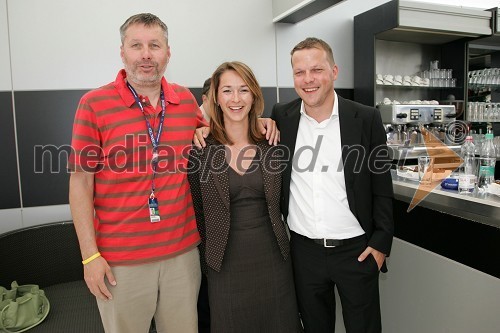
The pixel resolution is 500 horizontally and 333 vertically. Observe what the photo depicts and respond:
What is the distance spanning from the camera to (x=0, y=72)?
3365 mm

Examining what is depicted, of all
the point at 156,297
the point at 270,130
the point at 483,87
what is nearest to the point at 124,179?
the point at 156,297

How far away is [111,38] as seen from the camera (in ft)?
12.0

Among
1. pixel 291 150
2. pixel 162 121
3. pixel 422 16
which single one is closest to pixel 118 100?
pixel 162 121

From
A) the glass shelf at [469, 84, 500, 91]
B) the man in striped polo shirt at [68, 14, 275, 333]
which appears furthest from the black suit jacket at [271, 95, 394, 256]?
the glass shelf at [469, 84, 500, 91]

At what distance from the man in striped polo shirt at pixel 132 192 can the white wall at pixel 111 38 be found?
216 cm

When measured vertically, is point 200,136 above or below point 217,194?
above

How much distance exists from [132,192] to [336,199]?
2.99ft

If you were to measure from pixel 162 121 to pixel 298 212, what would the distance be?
77 cm

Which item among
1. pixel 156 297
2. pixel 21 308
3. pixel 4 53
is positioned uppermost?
pixel 4 53

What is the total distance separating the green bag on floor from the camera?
7.41 ft

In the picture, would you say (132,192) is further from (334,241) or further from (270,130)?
(334,241)

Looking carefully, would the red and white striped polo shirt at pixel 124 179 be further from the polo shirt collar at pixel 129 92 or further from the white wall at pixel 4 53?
the white wall at pixel 4 53

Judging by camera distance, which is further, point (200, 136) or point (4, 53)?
point (4, 53)

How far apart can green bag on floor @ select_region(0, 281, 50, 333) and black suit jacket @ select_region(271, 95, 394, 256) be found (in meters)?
1.70
